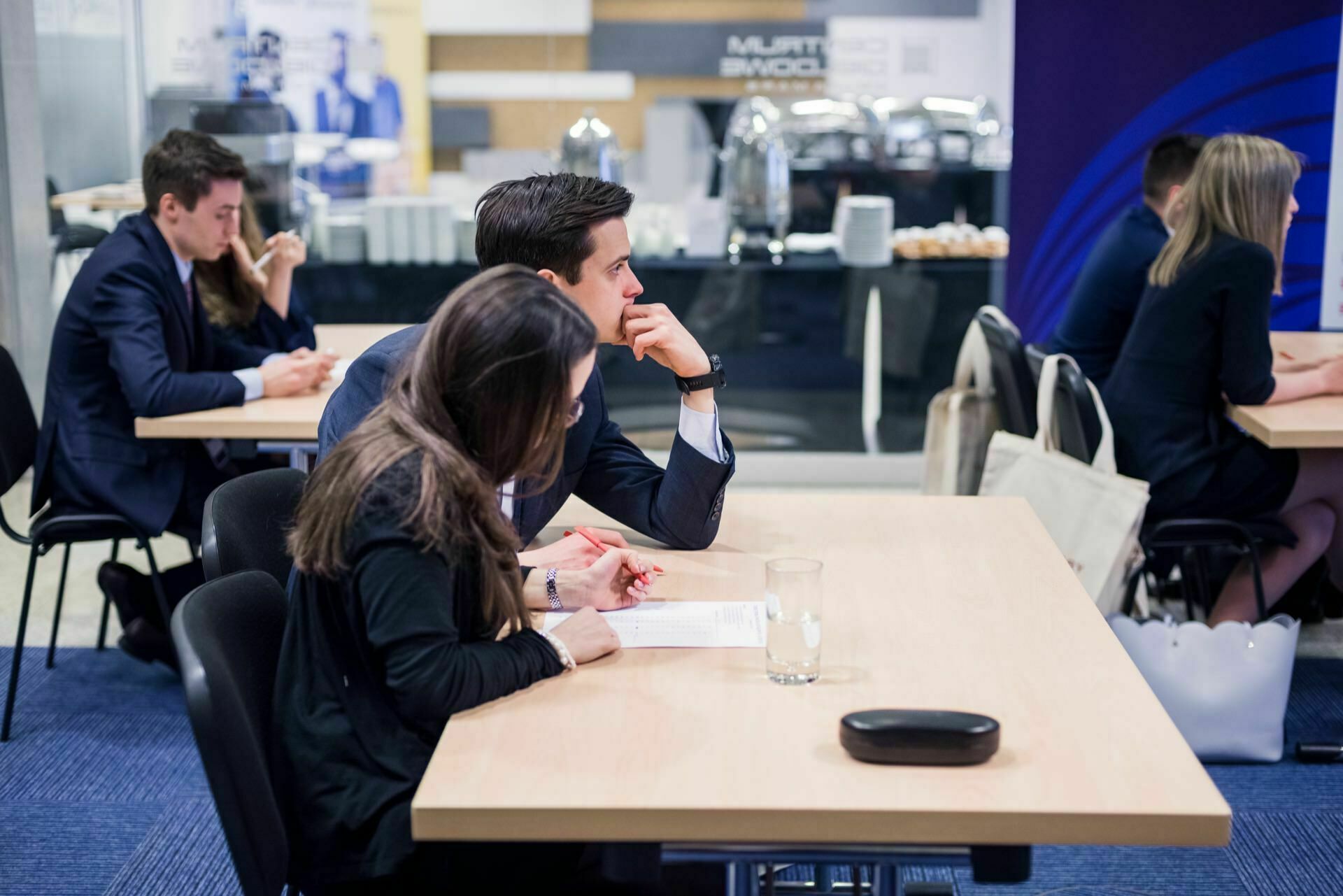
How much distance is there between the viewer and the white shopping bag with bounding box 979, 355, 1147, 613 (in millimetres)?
3037

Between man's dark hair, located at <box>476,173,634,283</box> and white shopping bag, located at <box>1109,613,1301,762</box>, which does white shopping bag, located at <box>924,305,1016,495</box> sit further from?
man's dark hair, located at <box>476,173,634,283</box>

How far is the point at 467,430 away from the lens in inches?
63.2

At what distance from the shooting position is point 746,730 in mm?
1525

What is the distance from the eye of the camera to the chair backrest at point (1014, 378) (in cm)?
351

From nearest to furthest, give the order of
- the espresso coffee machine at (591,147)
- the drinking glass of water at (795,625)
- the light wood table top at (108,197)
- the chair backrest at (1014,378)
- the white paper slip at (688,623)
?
the drinking glass of water at (795,625)
the white paper slip at (688,623)
the chair backrest at (1014,378)
the light wood table top at (108,197)
the espresso coffee machine at (591,147)

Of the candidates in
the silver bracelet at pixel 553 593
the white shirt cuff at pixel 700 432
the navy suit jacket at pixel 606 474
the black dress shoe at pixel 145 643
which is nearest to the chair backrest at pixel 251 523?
the navy suit jacket at pixel 606 474

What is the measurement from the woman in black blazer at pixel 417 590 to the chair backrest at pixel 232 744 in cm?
6

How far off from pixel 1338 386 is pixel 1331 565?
51cm

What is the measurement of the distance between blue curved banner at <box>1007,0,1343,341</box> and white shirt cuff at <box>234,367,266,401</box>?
119 inches

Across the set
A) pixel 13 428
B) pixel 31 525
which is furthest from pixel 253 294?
pixel 31 525

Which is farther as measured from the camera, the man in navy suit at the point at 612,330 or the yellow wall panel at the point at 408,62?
the yellow wall panel at the point at 408,62

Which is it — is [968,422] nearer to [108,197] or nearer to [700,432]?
[700,432]

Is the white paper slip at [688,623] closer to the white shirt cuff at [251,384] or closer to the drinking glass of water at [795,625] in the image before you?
the drinking glass of water at [795,625]

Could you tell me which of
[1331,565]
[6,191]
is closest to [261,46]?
[6,191]
